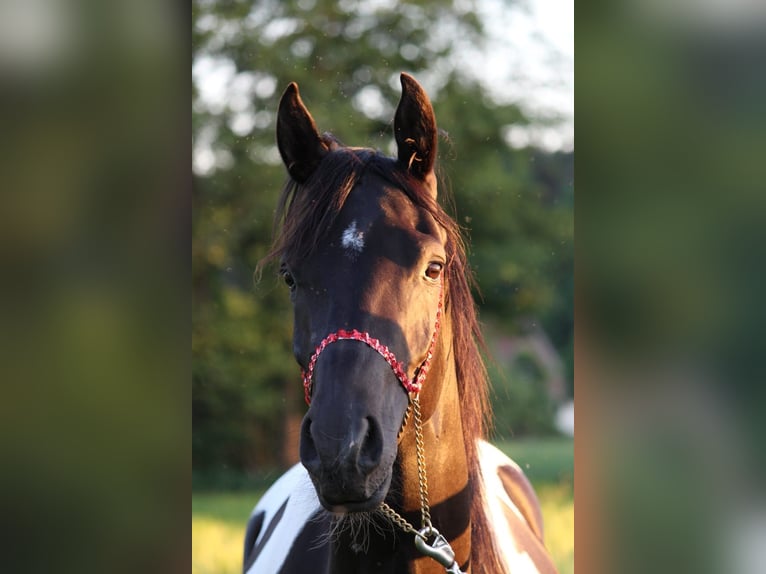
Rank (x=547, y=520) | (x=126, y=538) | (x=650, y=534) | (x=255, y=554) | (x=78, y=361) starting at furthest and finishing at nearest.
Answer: (x=547, y=520)
(x=255, y=554)
(x=650, y=534)
(x=126, y=538)
(x=78, y=361)

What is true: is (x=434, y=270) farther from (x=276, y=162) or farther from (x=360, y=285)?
(x=276, y=162)

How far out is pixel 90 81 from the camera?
1.02 meters

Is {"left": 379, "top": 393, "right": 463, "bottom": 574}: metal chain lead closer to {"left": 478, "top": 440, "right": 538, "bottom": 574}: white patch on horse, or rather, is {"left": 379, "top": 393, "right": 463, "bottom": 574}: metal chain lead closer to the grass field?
{"left": 478, "top": 440, "right": 538, "bottom": 574}: white patch on horse

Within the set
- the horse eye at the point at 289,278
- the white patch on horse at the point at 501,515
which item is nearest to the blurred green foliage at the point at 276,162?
the white patch on horse at the point at 501,515

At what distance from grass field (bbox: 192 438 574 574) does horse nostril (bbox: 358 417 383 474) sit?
170 inches

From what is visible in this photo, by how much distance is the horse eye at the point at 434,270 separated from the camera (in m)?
1.86

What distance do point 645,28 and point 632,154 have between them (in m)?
0.21

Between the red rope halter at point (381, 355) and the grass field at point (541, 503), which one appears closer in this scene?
the red rope halter at point (381, 355)

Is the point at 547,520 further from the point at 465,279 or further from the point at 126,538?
the point at 126,538

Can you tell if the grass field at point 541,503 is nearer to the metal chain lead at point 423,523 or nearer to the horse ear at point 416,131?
the metal chain lead at point 423,523

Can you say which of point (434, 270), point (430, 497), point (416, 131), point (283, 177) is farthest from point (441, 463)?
point (283, 177)

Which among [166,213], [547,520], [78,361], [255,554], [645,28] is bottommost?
[547,520]

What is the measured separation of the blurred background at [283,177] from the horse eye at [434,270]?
6.91m

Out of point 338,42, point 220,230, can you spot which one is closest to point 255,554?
point 220,230
